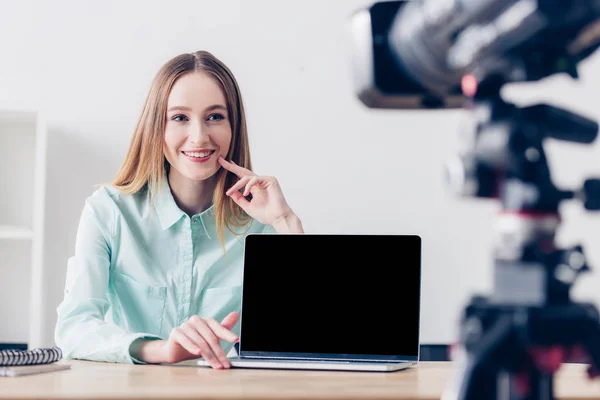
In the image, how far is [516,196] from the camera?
24.4 inches

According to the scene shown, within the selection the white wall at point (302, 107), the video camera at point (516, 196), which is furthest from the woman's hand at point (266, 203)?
the video camera at point (516, 196)

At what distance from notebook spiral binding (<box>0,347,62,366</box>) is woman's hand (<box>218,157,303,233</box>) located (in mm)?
730

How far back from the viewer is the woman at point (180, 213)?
1.84m

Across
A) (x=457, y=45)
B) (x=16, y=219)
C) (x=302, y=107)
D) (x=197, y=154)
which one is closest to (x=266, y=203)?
(x=197, y=154)

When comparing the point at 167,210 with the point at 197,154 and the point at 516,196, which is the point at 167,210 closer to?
the point at 197,154

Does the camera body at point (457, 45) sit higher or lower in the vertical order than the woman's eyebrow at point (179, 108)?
lower

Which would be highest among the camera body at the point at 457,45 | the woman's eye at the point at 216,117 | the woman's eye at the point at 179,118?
the woman's eye at the point at 216,117

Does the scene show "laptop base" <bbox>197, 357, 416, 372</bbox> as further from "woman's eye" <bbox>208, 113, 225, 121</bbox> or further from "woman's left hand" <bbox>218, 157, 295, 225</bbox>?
"woman's eye" <bbox>208, 113, 225, 121</bbox>

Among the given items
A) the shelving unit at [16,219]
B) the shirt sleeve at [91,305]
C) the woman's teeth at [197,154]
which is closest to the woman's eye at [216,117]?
the woman's teeth at [197,154]

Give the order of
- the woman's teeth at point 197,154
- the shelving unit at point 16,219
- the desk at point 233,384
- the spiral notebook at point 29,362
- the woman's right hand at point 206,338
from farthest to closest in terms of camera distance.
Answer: the shelving unit at point 16,219 < the woman's teeth at point 197,154 < the woman's right hand at point 206,338 < the spiral notebook at point 29,362 < the desk at point 233,384

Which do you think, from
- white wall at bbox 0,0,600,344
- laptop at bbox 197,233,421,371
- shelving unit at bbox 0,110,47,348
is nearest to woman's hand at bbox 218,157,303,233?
laptop at bbox 197,233,421,371

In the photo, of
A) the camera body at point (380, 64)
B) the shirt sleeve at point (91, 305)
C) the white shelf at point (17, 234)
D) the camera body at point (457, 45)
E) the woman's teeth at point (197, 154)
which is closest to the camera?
the camera body at point (457, 45)

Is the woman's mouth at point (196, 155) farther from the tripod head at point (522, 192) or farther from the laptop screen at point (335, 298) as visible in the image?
the tripod head at point (522, 192)

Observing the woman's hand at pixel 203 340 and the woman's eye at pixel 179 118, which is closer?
the woman's hand at pixel 203 340
